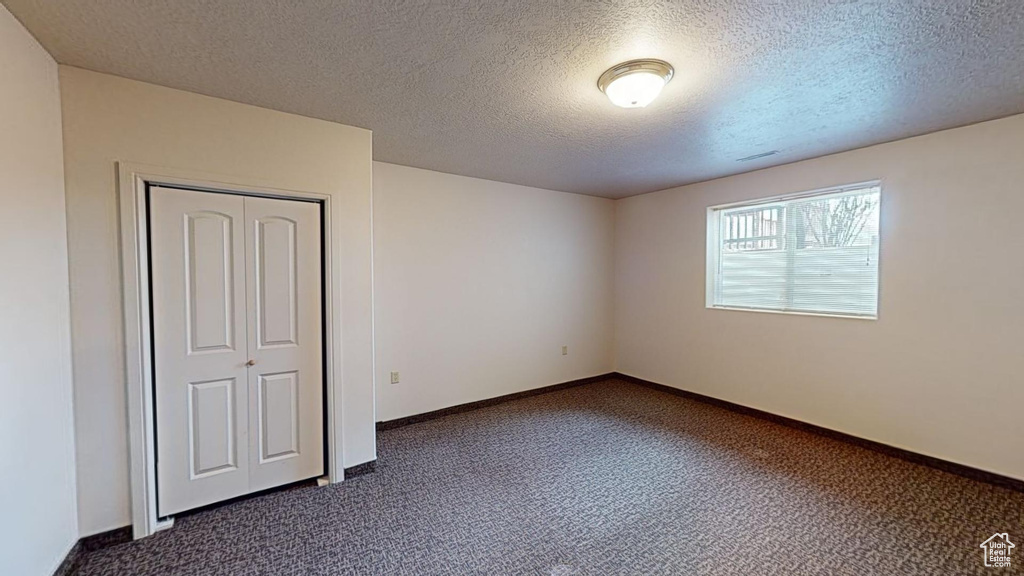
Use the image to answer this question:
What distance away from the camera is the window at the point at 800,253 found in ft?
10.6

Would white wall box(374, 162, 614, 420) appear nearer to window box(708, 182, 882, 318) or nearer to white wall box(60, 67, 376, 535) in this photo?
white wall box(60, 67, 376, 535)

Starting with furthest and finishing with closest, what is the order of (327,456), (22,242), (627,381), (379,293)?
(627,381) < (379,293) < (327,456) < (22,242)

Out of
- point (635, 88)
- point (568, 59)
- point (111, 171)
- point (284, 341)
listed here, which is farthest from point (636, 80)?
point (111, 171)

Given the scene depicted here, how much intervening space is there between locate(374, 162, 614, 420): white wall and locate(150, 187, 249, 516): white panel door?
128 cm

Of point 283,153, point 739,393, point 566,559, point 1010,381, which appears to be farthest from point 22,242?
point 1010,381

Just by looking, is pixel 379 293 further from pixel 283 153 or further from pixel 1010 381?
pixel 1010 381

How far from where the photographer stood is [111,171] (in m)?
2.04

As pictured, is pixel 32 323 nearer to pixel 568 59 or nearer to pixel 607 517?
pixel 568 59

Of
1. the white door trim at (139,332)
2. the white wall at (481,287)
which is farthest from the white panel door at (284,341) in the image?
the white wall at (481,287)

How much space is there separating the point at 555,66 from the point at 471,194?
7.48 ft

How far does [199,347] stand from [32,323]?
71 centimetres

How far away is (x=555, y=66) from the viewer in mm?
1955

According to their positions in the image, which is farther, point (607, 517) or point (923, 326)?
point (923, 326)

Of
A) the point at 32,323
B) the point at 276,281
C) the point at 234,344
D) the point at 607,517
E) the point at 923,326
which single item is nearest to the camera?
the point at 32,323
